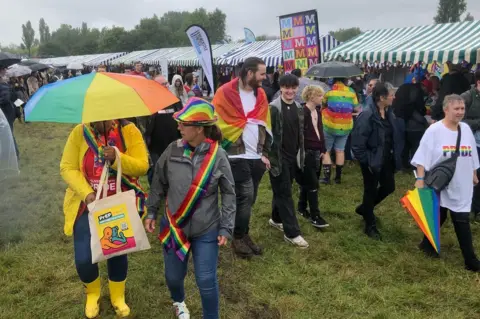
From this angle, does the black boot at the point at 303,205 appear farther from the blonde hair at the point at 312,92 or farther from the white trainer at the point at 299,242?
the blonde hair at the point at 312,92

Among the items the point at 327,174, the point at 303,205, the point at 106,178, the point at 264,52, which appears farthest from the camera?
the point at 264,52

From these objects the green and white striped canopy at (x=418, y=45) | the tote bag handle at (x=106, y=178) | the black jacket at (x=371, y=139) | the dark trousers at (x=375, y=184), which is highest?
the green and white striped canopy at (x=418, y=45)

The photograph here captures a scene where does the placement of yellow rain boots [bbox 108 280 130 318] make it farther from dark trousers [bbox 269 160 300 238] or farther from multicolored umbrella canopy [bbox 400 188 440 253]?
multicolored umbrella canopy [bbox 400 188 440 253]

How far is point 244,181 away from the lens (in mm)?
3932

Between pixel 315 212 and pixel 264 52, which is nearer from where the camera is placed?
pixel 315 212

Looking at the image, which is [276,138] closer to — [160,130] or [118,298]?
[160,130]

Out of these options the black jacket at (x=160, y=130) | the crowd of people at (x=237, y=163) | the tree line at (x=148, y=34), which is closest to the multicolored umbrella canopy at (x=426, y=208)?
the crowd of people at (x=237, y=163)

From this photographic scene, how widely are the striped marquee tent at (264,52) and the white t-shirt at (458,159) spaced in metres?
12.1

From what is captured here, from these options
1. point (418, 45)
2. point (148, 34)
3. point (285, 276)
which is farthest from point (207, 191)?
point (148, 34)

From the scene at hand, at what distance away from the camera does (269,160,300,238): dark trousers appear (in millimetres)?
4359

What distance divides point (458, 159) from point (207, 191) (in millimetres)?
2545

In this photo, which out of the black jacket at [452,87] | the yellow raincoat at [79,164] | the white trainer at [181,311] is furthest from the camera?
the black jacket at [452,87]

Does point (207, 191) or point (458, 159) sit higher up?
point (207, 191)

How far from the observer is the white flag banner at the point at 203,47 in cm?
885
